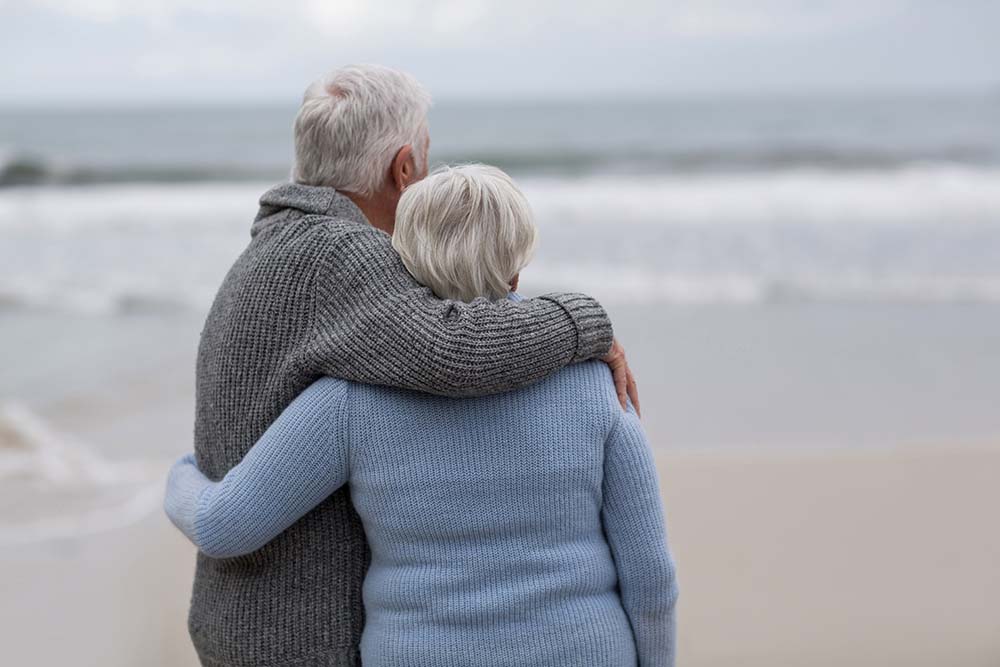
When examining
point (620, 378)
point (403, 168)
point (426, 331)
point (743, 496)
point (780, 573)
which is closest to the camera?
point (426, 331)

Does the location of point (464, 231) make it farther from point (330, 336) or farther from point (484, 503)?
point (484, 503)

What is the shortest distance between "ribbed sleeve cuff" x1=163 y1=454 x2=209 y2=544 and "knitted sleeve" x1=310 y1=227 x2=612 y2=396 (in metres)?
0.30

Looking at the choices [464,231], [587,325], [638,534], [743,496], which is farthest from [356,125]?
[743,496]

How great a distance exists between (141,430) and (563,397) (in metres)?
3.43

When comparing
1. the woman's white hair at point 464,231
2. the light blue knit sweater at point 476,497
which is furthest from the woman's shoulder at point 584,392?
the woman's white hair at point 464,231

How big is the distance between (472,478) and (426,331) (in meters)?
0.22

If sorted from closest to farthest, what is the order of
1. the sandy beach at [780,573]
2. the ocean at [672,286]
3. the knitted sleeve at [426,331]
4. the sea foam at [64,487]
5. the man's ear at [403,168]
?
the knitted sleeve at [426,331]
the man's ear at [403,168]
the sandy beach at [780,573]
the sea foam at [64,487]
the ocean at [672,286]

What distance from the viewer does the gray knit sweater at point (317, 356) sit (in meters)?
1.47

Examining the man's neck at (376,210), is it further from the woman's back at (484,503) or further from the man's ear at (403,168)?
the woman's back at (484,503)

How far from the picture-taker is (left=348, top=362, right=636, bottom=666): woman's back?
152 centimetres

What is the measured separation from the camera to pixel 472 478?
152 cm

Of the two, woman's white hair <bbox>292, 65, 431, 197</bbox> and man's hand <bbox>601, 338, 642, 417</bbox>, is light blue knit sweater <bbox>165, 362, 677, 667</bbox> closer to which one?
man's hand <bbox>601, 338, 642, 417</bbox>

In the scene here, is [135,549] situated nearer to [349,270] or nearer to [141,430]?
[141,430]

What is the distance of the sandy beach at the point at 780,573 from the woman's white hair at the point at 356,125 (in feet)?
5.55
